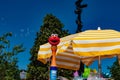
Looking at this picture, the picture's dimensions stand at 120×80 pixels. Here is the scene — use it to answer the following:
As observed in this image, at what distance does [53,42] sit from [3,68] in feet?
62.4

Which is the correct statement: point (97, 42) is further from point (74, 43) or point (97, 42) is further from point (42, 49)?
point (42, 49)

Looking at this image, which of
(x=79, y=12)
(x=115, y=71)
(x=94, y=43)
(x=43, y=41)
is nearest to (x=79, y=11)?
(x=79, y=12)

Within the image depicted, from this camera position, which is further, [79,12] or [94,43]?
[79,12]

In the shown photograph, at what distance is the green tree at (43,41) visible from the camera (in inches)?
1287

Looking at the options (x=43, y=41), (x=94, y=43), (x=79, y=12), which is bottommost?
(x=94, y=43)

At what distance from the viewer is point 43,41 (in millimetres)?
34406

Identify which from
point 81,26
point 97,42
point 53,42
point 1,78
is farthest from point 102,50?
point 1,78

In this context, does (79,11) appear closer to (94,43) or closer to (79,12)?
(79,12)

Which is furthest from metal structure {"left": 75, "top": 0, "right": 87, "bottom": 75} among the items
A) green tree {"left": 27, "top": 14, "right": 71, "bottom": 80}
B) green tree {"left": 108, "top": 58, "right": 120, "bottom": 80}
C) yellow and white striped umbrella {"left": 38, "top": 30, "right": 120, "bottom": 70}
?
green tree {"left": 27, "top": 14, "right": 71, "bottom": 80}

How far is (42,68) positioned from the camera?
32656 millimetres

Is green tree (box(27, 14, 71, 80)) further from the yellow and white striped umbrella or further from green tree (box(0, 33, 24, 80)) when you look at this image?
the yellow and white striped umbrella

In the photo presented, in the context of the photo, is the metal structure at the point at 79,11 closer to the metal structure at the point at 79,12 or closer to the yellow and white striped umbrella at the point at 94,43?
the metal structure at the point at 79,12

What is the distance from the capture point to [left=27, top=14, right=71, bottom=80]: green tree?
3269cm

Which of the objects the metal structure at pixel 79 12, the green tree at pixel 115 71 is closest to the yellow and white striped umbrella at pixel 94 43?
the metal structure at pixel 79 12
